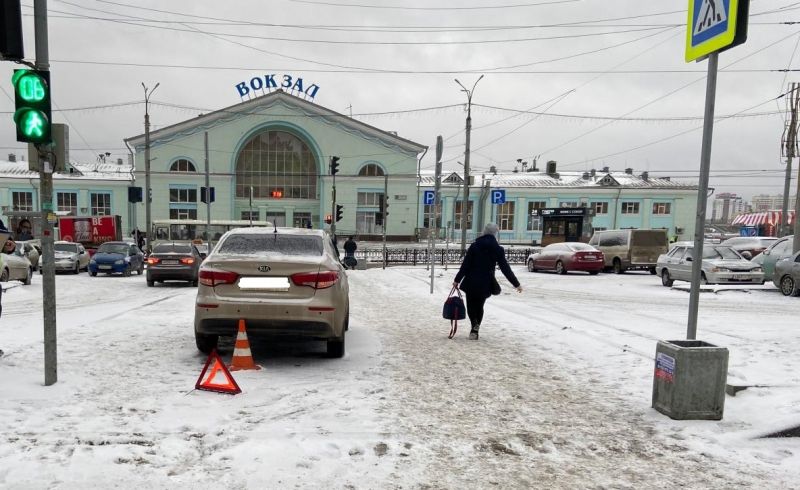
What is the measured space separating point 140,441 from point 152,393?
1.22 m

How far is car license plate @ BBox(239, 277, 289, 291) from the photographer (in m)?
5.84

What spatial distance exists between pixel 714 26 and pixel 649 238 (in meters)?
21.8

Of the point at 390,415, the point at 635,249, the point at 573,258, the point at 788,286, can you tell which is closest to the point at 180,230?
the point at 573,258

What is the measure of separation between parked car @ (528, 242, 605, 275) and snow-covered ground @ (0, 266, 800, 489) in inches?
588

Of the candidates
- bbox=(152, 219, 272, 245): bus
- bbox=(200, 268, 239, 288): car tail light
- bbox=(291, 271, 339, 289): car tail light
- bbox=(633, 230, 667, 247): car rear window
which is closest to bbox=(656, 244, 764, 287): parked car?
bbox=(633, 230, 667, 247): car rear window

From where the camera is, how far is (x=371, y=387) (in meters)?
5.39

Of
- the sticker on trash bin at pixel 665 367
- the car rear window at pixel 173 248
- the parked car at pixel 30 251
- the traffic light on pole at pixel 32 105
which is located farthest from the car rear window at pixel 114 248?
the sticker on trash bin at pixel 665 367

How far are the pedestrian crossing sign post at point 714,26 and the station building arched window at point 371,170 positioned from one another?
52.8 metres

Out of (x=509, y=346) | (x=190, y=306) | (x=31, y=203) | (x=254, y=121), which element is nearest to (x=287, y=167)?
(x=254, y=121)

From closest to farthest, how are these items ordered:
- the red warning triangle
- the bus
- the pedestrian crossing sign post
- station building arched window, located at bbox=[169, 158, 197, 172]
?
the pedestrian crossing sign post < the red warning triangle < the bus < station building arched window, located at bbox=[169, 158, 197, 172]

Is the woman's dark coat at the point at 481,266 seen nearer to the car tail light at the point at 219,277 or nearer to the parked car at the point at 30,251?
the car tail light at the point at 219,277

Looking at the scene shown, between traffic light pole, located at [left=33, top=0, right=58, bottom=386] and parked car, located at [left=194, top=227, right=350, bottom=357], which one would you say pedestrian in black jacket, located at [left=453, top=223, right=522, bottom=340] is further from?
traffic light pole, located at [left=33, top=0, right=58, bottom=386]

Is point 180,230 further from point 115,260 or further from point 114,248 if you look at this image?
point 115,260

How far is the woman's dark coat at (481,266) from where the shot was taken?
804 cm
